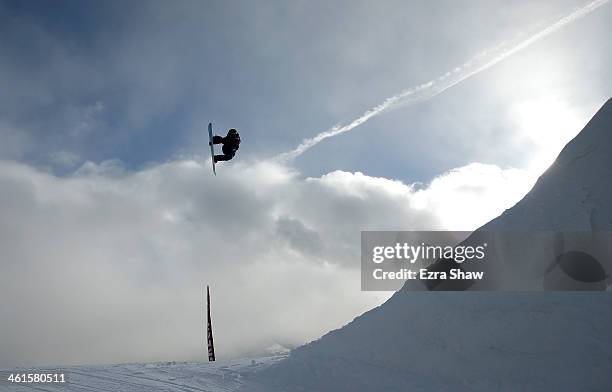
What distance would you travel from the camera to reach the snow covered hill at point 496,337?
16531 mm

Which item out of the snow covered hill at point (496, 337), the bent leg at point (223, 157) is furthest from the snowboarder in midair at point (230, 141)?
the snow covered hill at point (496, 337)

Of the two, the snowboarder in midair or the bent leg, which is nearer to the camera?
the snowboarder in midair

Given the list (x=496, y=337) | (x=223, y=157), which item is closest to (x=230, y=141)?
(x=223, y=157)

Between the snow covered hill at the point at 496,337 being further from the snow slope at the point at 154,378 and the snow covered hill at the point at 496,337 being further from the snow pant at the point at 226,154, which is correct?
the snow pant at the point at 226,154

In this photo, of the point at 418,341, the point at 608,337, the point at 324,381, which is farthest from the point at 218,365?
the point at 608,337

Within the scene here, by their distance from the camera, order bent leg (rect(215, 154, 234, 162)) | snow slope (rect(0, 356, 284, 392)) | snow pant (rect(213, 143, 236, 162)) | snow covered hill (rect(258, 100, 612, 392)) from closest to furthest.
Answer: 1. snow slope (rect(0, 356, 284, 392))
2. snow covered hill (rect(258, 100, 612, 392))
3. snow pant (rect(213, 143, 236, 162))
4. bent leg (rect(215, 154, 234, 162))

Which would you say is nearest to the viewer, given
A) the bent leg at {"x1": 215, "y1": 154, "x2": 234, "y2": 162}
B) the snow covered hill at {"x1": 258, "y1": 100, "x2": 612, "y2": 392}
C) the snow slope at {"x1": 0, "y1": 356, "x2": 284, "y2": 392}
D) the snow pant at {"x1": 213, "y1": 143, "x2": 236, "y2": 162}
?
the snow slope at {"x1": 0, "y1": 356, "x2": 284, "y2": 392}

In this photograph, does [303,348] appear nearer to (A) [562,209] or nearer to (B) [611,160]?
(A) [562,209]

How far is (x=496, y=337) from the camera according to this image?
18219 mm

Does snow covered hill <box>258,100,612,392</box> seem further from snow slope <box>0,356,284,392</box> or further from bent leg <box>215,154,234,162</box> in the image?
bent leg <box>215,154,234,162</box>

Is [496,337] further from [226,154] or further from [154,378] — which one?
[226,154]

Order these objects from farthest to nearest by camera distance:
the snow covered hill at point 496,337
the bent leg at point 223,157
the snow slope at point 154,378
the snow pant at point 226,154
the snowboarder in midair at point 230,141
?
the bent leg at point 223,157 < the snow pant at point 226,154 < the snowboarder in midair at point 230,141 < the snow covered hill at point 496,337 < the snow slope at point 154,378

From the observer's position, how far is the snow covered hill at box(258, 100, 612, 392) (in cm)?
1653

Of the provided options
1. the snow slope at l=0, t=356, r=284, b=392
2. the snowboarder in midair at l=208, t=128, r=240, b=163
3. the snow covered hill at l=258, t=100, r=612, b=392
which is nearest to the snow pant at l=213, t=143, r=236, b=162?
the snowboarder in midair at l=208, t=128, r=240, b=163
